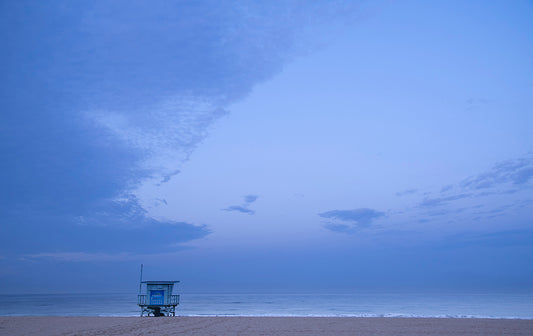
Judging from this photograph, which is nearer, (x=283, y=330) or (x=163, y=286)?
(x=283, y=330)

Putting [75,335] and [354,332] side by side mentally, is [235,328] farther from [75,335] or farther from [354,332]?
[75,335]

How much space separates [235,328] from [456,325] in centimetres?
1465

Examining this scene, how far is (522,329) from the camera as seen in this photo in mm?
21922

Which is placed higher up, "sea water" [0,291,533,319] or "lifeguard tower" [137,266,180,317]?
"lifeguard tower" [137,266,180,317]

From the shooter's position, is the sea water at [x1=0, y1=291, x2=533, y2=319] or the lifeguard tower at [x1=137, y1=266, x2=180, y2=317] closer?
the lifeguard tower at [x1=137, y1=266, x2=180, y2=317]

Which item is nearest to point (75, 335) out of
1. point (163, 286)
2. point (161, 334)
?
point (161, 334)

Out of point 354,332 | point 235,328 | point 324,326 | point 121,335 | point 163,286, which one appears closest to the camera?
point 121,335

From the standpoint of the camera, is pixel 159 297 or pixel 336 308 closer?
pixel 159 297

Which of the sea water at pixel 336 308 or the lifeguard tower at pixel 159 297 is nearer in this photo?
the lifeguard tower at pixel 159 297

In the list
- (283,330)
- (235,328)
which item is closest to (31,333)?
(235,328)

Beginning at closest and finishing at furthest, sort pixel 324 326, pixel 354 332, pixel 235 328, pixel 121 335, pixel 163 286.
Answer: pixel 121 335 < pixel 354 332 < pixel 235 328 < pixel 324 326 < pixel 163 286

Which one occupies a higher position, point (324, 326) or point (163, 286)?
point (163, 286)

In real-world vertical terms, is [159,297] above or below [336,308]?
above

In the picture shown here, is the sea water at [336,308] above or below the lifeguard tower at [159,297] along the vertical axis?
below
